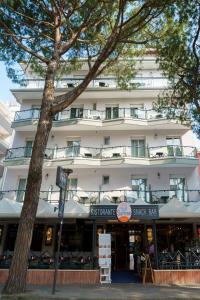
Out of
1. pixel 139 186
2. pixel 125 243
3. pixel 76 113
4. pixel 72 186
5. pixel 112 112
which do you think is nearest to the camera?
pixel 125 243

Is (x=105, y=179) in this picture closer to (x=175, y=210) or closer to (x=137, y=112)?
(x=137, y=112)

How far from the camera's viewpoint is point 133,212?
13.0 m

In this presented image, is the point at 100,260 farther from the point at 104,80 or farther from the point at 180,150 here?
the point at 104,80

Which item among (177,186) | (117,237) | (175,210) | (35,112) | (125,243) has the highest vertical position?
(35,112)

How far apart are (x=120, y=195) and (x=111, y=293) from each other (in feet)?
28.5

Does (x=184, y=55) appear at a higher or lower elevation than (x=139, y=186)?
higher

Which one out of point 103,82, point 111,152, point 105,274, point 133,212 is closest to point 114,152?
point 111,152

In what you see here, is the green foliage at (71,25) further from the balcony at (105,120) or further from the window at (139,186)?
the window at (139,186)

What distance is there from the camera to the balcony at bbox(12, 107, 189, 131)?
1939 cm

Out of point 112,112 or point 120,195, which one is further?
point 112,112

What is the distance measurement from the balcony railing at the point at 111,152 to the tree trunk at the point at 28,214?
846 centimetres

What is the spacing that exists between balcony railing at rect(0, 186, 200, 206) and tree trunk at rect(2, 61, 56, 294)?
7.88 meters

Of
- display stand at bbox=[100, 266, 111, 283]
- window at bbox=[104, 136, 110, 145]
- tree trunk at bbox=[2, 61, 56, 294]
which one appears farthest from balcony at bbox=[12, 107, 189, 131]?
display stand at bbox=[100, 266, 111, 283]

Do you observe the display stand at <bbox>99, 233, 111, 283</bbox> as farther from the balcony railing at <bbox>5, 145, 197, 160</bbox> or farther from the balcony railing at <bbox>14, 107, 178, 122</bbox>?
the balcony railing at <bbox>14, 107, 178, 122</bbox>
